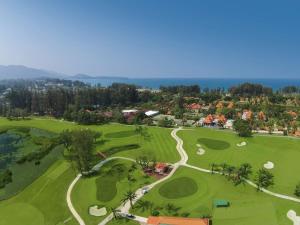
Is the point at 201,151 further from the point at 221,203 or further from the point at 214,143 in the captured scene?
the point at 221,203

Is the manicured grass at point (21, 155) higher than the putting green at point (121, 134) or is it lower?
lower

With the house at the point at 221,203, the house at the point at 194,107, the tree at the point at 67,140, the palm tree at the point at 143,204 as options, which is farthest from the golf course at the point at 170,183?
the house at the point at 194,107

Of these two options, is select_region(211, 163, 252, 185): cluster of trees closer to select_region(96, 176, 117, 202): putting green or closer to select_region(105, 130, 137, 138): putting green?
select_region(96, 176, 117, 202): putting green

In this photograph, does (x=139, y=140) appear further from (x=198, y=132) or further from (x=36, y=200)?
(x=36, y=200)

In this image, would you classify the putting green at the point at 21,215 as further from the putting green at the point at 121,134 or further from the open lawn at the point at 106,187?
the putting green at the point at 121,134

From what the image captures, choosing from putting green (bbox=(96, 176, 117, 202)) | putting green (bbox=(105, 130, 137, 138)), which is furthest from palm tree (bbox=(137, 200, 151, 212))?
putting green (bbox=(105, 130, 137, 138))

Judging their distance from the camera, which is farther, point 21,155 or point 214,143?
point 21,155

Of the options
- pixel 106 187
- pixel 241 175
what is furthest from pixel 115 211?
pixel 241 175
